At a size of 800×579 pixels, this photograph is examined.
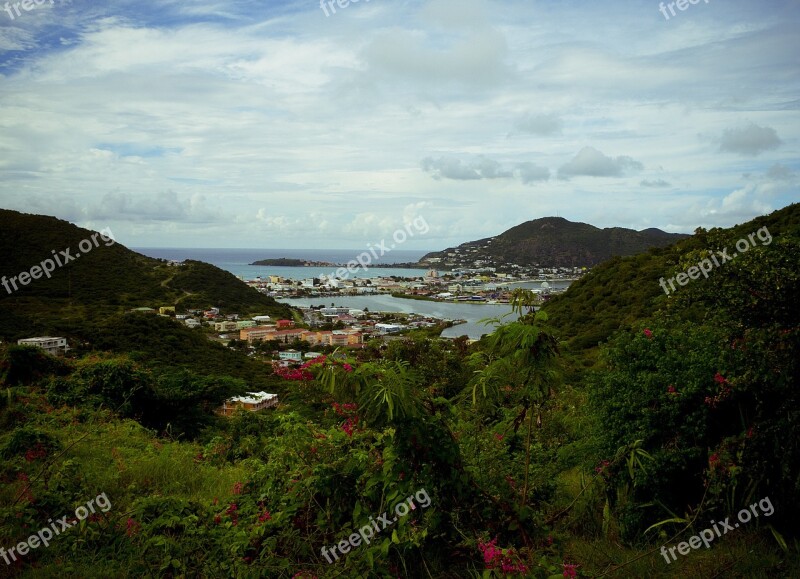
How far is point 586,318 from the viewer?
949 inches

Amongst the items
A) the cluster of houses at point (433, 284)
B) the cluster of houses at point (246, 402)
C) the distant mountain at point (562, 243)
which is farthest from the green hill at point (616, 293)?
the distant mountain at point (562, 243)

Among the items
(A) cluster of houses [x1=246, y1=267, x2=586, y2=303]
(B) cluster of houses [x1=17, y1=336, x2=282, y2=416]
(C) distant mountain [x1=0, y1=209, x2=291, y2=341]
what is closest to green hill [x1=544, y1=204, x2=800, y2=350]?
(A) cluster of houses [x1=246, y1=267, x2=586, y2=303]

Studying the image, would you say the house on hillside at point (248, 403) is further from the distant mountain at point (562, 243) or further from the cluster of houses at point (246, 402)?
the distant mountain at point (562, 243)

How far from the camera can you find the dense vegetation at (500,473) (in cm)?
287

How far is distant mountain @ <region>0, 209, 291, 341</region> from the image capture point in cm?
2441

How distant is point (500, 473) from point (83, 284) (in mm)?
36340

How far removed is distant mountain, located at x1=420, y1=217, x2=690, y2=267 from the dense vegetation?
3811 centimetres

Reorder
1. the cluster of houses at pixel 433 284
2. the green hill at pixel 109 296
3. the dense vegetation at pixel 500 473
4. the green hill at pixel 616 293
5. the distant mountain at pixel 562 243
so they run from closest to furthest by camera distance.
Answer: the dense vegetation at pixel 500 473 → the green hill at pixel 616 293 → the green hill at pixel 109 296 → the cluster of houses at pixel 433 284 → the distant mountain at pixel 562 243

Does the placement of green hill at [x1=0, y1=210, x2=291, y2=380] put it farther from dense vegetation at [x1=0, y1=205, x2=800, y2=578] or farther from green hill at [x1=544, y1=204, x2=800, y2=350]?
dense vegetation at [x1=0, y1=205, x2=800, y2=578]

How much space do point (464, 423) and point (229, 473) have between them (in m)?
2.84

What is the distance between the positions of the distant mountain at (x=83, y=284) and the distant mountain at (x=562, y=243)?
23668 millimetres

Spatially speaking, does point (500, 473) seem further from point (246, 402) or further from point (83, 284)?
point (83, 284)

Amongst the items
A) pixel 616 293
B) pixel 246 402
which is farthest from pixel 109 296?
pixel 616 293

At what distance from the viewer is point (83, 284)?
108ft
